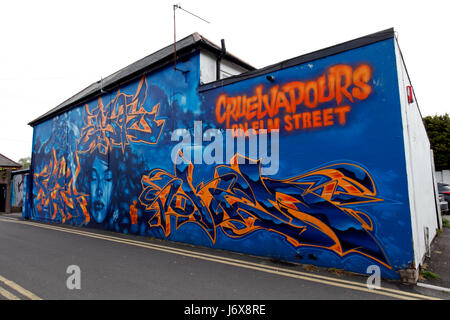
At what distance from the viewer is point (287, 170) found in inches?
223

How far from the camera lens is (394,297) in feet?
12.0

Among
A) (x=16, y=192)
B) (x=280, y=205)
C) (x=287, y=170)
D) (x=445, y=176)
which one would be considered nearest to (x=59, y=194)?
(x=16, y=192)

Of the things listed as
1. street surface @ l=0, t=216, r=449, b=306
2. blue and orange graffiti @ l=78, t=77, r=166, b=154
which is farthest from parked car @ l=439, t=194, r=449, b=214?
blue and orange graffiti @ l=78, t=77, r=166, b=154

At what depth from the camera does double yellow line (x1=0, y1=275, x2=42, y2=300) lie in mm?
3620

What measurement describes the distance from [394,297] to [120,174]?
9.00 metres

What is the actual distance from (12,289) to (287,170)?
202 inches

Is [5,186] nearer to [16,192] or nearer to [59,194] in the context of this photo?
[16,192]

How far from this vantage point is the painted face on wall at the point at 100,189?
34.3ft

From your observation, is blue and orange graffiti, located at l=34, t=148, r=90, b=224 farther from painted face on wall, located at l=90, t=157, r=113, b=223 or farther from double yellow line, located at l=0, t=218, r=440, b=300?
double yellow line, located at l=0, t=218, r=440, b=300

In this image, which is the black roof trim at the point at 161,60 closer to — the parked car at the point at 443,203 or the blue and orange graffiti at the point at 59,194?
the blue and orange graffiti at the point at 59,194

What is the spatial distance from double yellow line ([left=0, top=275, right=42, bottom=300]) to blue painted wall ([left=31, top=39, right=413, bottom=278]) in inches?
155
